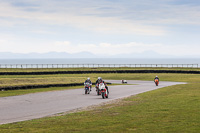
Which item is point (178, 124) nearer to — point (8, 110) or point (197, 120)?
point (197, 120)

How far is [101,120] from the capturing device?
14.6 m

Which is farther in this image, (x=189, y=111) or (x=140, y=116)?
(x=189, y=111)

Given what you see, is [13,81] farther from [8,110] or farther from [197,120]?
[197,120]

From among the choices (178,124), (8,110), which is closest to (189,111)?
(178,124)

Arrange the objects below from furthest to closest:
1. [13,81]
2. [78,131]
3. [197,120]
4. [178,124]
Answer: [13,81], [197,120], [178,124], [78,131]

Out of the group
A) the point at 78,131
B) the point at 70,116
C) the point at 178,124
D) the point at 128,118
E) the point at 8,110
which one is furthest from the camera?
the point at 8,110

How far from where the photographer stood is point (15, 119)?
15.8 meters

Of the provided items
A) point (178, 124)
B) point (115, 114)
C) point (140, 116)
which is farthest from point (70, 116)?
point (178, 124)

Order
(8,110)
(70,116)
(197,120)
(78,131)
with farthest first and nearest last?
(8,110)
(70,116)
(197,120)
(78,131)

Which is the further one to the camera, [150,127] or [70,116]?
[70,116]

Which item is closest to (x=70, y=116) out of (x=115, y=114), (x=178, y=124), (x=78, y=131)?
(x=115, y=114)

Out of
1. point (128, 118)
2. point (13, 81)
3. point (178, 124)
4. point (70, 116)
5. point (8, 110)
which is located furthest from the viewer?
point (13, 81)

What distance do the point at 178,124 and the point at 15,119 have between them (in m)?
7.60

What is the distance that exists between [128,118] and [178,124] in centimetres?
264
